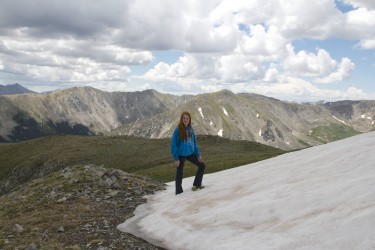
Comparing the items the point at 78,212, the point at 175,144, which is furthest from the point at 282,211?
the point at 78,212

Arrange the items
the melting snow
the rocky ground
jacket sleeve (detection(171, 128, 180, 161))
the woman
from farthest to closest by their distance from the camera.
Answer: jacket sleeve (detection(171, 128, 180, 161)) < the woman < the rocky ground < the melting snow

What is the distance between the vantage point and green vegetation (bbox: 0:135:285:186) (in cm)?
7069

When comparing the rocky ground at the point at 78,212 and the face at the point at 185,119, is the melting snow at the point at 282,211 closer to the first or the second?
the rocky ground at the point at 78,212

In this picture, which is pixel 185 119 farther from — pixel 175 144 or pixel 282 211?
pixel 282 211

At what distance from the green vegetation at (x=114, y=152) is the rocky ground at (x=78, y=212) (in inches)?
1583

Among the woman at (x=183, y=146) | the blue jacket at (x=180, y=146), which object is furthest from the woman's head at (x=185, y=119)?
the blue jacket at (x=180, y=146)

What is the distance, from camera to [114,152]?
80250 mm

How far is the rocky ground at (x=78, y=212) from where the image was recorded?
1407 centimetres

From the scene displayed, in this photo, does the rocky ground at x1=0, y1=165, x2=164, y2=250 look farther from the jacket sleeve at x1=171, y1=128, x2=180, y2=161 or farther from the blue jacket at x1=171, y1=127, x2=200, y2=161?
the blue jacket at x1=171, y1=127, x2=200, y2=161

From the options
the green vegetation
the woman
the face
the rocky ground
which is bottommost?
the green vegetation

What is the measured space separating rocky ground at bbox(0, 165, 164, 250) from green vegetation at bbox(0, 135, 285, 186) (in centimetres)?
4022

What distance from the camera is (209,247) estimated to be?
39.0 feet

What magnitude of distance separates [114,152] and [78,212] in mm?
62787

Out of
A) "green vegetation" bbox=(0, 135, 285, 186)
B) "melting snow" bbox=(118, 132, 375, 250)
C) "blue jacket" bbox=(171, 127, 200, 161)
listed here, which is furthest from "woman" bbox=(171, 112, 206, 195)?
"green vegetation" bbox=(0, 135, 285, 186)
